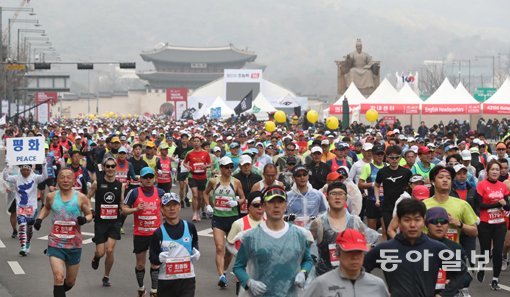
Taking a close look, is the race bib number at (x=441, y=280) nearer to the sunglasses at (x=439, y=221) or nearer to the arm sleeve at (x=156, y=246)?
the sunglasses at (x=439, y=221)

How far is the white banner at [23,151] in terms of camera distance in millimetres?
16281

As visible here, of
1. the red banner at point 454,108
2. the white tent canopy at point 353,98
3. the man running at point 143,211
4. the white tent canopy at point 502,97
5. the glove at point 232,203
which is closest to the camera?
the man running at point 143,211

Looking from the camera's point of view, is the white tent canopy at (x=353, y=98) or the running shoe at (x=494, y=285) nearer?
the running shoe at (x=494, y=285)

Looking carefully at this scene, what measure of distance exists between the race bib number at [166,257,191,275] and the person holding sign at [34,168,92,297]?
1764 millimetres

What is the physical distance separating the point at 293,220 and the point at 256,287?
106 inches

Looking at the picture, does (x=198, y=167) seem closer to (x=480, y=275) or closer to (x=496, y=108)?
(x=480, y=275)

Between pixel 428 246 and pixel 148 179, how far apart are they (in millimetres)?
5560

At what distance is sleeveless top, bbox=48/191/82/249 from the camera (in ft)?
35.8

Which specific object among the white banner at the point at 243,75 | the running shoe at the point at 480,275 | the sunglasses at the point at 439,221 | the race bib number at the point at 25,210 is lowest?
the running shoe at the point at 480,275

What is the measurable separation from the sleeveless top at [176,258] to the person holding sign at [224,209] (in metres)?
2.73

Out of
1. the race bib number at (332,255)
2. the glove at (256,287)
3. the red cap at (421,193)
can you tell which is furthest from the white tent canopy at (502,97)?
the glove at (256,287)

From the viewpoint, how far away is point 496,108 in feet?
143

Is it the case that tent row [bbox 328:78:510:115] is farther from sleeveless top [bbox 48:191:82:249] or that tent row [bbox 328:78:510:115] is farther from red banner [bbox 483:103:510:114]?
sleeveless top [bbox 48:191:82:249]

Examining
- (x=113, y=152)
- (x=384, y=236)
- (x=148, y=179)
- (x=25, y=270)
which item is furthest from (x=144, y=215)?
(x=113, y=152)
